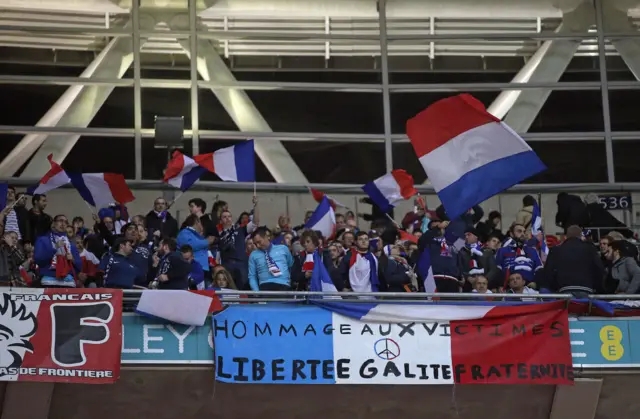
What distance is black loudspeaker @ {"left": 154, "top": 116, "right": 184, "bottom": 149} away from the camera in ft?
75.3

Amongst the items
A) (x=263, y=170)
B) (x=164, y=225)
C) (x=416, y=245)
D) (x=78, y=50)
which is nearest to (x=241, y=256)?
(x=164, y=225)

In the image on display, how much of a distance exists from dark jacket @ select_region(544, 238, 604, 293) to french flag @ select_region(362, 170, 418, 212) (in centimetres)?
397

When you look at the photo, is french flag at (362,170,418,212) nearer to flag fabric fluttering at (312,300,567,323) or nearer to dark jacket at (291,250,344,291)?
dark jacket at (291,250,344,291)

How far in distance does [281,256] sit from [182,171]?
3.22 meters

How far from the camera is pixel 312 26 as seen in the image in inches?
998

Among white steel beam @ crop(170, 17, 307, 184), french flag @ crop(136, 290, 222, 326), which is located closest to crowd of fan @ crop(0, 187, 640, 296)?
french flag @ crop(136, 290, 222, 326)

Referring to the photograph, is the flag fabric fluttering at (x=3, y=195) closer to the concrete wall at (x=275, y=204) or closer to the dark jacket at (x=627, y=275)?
the concrete wall at (x=275, y=204)

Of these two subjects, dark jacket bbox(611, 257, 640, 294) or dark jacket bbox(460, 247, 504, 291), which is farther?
dark jacket bbox(460, 247, 504, 291)

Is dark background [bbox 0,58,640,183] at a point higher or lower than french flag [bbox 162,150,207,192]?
higher

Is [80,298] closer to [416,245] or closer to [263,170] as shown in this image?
[416,245]

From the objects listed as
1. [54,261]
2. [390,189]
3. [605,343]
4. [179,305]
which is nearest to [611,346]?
[605,343]

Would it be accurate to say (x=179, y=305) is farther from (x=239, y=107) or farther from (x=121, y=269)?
(x=239, y=107)

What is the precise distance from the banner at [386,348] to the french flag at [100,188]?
4315 mm

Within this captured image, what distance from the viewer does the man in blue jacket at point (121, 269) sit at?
16688 millimetres
